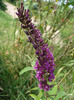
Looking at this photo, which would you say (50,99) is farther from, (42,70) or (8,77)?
(8,77)

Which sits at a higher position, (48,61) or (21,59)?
(48,61)

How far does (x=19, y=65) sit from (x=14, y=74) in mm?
184

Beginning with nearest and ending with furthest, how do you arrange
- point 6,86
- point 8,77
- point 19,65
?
point 6,86 → point 8,77 → point 19,65

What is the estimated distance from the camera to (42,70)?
88 cm

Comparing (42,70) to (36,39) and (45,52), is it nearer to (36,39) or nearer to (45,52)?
(45,52)

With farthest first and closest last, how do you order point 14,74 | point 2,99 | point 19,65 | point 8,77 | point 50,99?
point 19,65
point 14,74
point 8,77
point 2,99
point 50,99

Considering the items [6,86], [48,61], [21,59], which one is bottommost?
[6,86]

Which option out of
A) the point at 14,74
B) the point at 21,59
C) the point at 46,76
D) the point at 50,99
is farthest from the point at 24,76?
the point at 46,76

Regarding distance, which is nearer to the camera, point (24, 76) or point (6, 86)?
point (6, 86)

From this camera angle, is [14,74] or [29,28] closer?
[29,28]

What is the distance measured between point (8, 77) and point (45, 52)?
1014 mm

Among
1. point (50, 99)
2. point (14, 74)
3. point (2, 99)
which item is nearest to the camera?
point (50, 99)

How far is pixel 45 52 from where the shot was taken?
2.76 ft

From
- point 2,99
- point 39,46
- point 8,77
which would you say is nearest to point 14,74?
point 8,77
